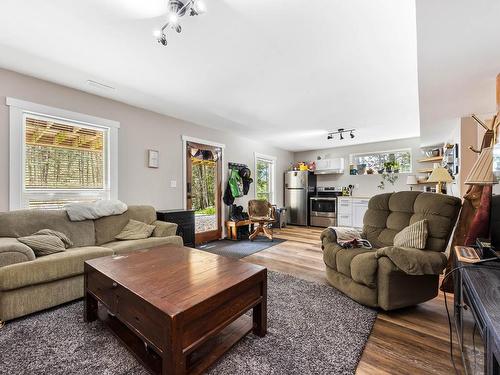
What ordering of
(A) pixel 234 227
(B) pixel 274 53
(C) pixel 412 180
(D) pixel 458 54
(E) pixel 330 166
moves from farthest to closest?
(E) pixel 330 166 < (C) pixel 412 180 < (A) pixel 234 227 < (B) pixel 274 53 < (D) pixel 458 54

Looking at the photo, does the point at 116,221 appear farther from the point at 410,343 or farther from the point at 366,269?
the point at 410,343

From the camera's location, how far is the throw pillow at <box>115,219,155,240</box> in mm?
2934

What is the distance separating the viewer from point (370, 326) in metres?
1.80

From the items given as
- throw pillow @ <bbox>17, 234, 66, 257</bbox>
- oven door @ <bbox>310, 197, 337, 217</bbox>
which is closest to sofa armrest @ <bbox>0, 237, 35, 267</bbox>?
throw pillow @ <bbox>17, 234, 66, 257</bbox>

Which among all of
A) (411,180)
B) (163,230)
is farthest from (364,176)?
(163,230)

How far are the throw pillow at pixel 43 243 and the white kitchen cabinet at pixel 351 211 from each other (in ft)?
18.9

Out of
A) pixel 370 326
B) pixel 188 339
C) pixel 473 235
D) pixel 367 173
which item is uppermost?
pixel 367 173

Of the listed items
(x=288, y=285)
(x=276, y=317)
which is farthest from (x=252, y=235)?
(x=276, y=317)

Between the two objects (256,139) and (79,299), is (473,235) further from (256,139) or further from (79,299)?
(256,139)

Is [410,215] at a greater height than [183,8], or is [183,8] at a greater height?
[183,8]

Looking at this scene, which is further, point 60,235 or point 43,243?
point 60,235

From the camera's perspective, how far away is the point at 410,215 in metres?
2.45

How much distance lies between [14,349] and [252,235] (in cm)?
370

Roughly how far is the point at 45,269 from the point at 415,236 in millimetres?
3196
